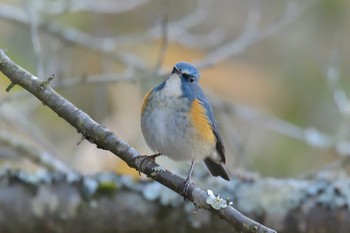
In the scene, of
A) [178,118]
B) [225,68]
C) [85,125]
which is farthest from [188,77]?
[225,68]

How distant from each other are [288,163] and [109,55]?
8.19ft

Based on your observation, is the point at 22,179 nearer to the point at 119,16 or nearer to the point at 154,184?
the point at 154,184

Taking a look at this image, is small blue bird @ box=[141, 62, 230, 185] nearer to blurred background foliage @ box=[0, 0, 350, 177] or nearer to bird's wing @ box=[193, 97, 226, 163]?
bird's wing @ box=[193, 97, 226, 163]

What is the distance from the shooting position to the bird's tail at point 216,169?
4.25 metres

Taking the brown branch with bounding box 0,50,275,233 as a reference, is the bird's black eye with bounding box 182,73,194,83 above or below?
above

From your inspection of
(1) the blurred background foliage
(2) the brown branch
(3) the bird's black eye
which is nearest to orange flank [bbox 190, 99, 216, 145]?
(3) the bird's black eye

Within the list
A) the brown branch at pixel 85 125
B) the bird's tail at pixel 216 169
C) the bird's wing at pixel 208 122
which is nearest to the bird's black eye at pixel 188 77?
the bird's wing at pixel 208 122

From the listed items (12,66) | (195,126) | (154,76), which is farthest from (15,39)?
(12,66)

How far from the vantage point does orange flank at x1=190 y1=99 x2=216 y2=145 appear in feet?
12.8

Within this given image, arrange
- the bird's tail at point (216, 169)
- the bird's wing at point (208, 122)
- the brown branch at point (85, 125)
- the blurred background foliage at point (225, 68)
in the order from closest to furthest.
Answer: the brown branch at point (85, 125)
the bird's wing at point (208, 122)
the bird's tail at point (216, 169)
the blurred background foliage at point (225, 68)

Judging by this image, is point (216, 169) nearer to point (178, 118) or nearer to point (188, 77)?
point (178, 118)

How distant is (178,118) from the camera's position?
12.6 ft

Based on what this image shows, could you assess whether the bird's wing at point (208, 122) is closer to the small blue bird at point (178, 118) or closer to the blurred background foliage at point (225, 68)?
the small blue bird at point (178, 118)

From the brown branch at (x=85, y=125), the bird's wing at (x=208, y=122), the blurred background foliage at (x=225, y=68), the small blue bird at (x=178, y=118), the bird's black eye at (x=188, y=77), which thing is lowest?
the brown branch at (x=85, y=125)
